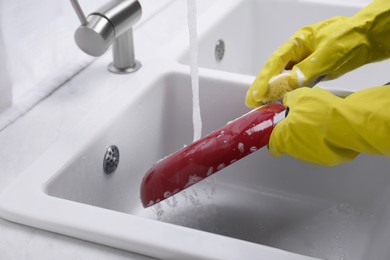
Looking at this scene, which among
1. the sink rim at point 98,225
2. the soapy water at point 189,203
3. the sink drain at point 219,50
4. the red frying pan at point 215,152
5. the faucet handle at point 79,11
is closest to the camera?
the sink rim at point 98,225

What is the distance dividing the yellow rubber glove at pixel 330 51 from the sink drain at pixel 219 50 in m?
0.37

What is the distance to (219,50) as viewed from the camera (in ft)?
4.78

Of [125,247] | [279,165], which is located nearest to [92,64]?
[279,165]

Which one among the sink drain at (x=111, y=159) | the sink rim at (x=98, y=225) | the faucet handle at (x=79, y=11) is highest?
the faucet handle at (x=79, y=11)

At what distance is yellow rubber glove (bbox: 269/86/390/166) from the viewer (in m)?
0.76

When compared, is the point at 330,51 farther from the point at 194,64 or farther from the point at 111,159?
the point at 111,159

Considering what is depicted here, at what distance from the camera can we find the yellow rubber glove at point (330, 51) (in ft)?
3.30

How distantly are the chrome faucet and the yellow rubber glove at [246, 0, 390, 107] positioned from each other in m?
0.27

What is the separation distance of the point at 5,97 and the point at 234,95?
1.47 feet

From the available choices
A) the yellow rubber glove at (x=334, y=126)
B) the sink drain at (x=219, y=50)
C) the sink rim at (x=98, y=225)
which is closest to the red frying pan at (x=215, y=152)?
the yellow rubber glove at (x=334, y=126)

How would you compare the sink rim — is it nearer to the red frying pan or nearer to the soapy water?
the red frying pan

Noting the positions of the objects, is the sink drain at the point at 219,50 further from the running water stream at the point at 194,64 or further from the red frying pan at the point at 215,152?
the red frying pan at the point at 215,152

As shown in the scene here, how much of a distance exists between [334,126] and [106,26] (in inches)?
18.5

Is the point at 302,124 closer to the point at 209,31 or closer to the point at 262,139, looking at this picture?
the point at 262,139
